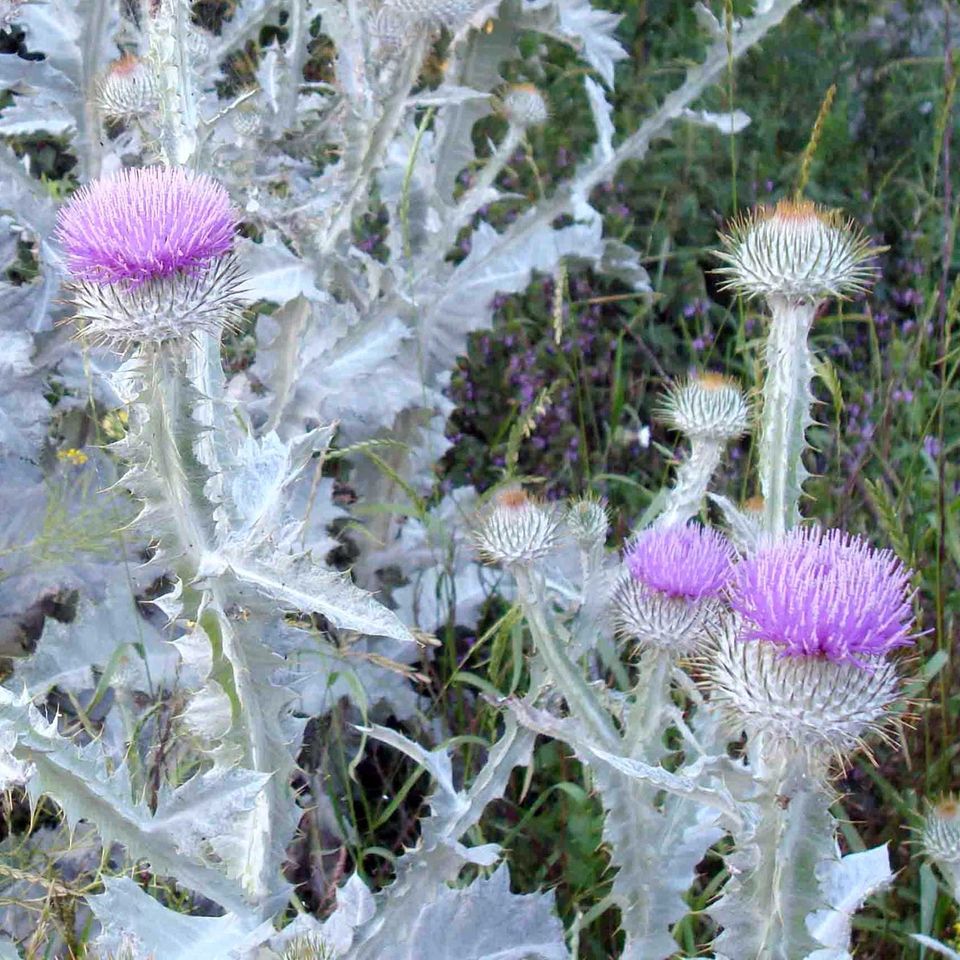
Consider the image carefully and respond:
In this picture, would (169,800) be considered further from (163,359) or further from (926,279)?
(926,279)

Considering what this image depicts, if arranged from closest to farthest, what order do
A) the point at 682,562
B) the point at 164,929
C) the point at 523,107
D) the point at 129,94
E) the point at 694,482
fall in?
1. the point at 164,929
2. the point at 682,562
3. the point at 694,482
4. the point at 129,94
5. the point at 523,107

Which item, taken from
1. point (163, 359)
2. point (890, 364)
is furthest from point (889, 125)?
point (163, 359)

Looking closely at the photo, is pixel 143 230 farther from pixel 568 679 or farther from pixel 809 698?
pixel 809 698

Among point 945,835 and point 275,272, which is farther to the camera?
point 275,272

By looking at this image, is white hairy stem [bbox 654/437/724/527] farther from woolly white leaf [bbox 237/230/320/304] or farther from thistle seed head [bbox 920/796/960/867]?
woolly white leaf [bbox 237/230/320/304]

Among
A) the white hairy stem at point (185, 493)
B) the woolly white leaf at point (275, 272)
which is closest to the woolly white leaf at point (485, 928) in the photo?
the white hairy stem at point (185, 493)

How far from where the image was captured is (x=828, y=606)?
167 centimetres

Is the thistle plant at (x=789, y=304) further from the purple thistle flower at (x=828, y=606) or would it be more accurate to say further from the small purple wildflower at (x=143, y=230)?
the small purple wildflower at (x=143, y=230)

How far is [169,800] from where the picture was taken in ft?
6.24

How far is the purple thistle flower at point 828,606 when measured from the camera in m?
1.67

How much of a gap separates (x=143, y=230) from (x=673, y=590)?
115 centimetres

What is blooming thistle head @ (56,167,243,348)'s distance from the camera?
1.92 meters

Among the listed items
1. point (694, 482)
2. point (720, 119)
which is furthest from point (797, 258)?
point (720, 119)

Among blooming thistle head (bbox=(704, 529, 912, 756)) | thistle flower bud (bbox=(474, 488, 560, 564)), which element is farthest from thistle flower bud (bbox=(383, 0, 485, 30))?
blooming thistle head (bbox=(704, 529, 912, 756))
